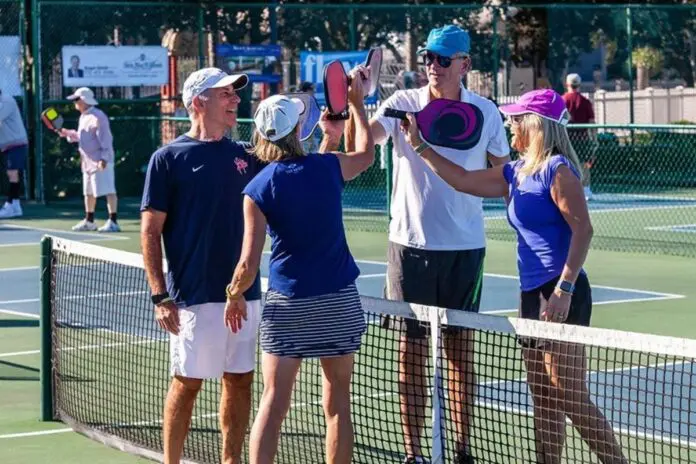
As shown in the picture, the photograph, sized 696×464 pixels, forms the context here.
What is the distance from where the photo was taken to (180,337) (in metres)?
7.03

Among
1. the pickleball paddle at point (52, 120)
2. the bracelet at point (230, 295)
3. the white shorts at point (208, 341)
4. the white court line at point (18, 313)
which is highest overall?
the pickleball paddle at point (52, 120)

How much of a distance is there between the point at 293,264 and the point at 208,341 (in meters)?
0.67

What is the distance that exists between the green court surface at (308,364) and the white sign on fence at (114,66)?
1.97 m

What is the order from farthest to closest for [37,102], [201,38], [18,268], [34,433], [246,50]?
[246,50] < [201,38] < [37,102] < [18,268] < [34,433]

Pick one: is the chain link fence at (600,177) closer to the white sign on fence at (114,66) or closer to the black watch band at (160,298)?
the white sign on fence at (114,66)

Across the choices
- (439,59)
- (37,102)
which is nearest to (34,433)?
(439,59)

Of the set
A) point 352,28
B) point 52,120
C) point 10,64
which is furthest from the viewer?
point 352,28

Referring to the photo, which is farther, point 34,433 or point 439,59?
point 34,433

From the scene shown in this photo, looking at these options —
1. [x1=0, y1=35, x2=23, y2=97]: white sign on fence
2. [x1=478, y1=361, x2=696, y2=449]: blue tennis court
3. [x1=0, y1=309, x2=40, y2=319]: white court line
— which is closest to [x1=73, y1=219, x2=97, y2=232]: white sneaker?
[x1=0, y1=35, x2=23, y2=97]: white sign on fence

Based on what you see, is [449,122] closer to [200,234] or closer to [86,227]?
[200,234]

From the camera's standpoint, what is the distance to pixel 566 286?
22.1 ft

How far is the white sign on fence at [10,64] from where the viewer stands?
974 inches

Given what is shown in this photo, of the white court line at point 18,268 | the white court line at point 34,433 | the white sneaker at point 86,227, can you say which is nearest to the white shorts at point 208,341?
the white court line at point 34,433

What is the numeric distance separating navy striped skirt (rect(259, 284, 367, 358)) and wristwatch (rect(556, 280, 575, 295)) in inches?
35.4
